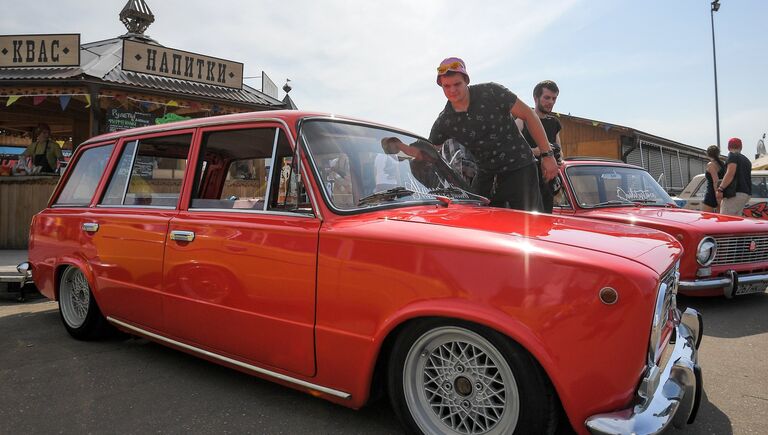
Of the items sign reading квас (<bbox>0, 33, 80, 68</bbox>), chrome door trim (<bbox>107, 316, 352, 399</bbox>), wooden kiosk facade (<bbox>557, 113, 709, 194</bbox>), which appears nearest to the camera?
chrome door trim (<bbox>107, 316, 352, 399</bbox>)

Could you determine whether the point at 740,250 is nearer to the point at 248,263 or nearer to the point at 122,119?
the point at 248,263

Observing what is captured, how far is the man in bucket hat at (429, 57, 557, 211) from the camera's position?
3502 mm

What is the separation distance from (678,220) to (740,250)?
0.66m

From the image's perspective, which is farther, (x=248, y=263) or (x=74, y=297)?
(x=74, y=297)

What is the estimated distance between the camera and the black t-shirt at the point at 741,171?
23.9ft

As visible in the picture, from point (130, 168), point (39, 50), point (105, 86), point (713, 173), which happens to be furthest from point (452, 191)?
point (39, 50)

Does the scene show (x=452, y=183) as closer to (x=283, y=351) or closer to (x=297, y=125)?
(x=297, y=125)

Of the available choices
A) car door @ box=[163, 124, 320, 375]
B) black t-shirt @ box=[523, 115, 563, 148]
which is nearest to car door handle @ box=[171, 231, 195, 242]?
car door @ box=[163, 124, 320, 375]

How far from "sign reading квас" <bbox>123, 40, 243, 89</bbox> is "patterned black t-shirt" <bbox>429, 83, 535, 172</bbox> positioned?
29.9 ft

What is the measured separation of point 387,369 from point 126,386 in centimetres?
172

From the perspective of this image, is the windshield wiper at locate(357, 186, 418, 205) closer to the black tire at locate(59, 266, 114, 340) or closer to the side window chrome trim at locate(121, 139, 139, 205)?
the side window chrome trim at locate(121, 139, 139, 205)

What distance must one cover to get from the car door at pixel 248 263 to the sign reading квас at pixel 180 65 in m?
8.83

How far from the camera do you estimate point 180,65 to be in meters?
11.0

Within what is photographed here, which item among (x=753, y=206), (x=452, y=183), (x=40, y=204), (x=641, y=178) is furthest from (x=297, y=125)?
(x=753, y=206)
